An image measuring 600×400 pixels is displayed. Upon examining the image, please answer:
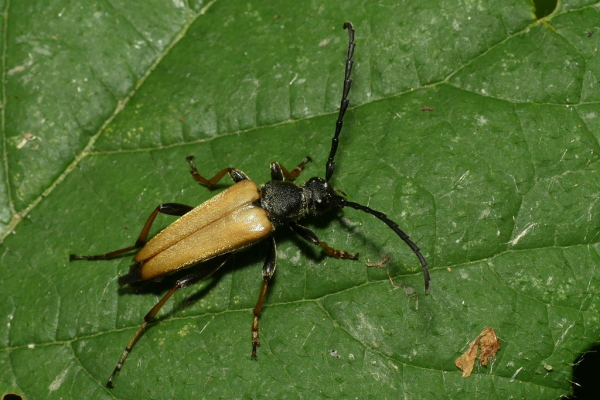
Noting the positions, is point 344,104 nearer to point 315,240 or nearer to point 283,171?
point 283,171

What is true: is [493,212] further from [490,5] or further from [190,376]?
[190,376]

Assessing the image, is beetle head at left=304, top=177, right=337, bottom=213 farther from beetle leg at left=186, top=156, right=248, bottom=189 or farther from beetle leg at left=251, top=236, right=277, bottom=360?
beetle leg at left=186, top=156, right=248, bottom=189

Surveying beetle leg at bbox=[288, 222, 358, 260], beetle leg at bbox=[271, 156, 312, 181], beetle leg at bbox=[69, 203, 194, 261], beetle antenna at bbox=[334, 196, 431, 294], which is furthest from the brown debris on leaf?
beetle leg at bbox=[69, 203, 194, 261]

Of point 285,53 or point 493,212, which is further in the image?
point 285,53

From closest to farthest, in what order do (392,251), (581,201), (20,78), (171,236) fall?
1. (581,201)
2. (392,251)
3. (171,236)
4. (20,78)

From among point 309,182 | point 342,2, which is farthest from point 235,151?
point 342,2

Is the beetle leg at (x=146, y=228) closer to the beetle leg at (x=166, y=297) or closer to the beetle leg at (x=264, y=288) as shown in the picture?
the beetle leg at (x=166, y=297)

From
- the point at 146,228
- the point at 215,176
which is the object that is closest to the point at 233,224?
the point at 215,176
